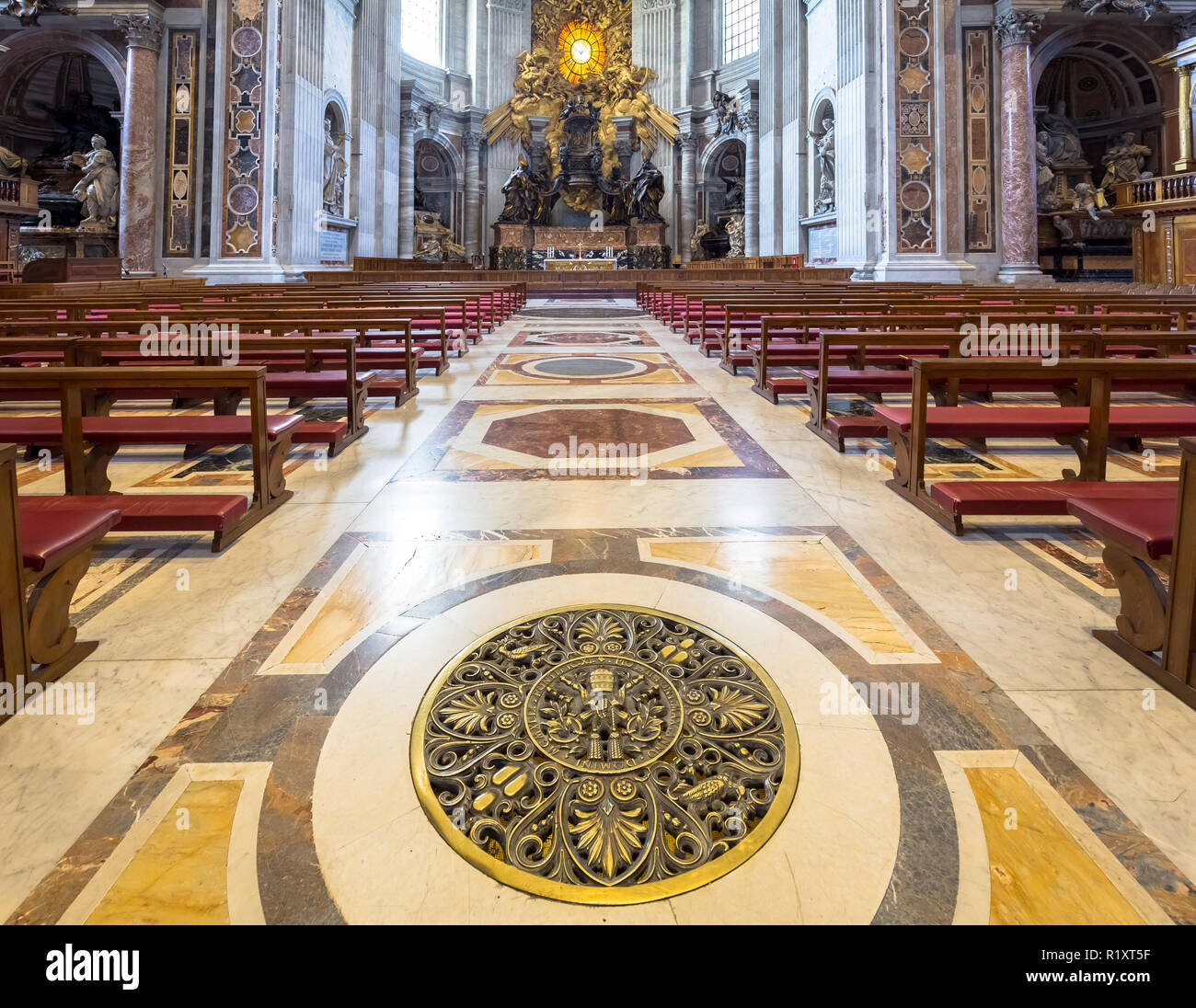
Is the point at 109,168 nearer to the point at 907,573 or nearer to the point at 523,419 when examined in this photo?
the point at 523,419

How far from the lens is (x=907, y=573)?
2385 millimetres

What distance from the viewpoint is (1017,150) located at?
1408 centimetres

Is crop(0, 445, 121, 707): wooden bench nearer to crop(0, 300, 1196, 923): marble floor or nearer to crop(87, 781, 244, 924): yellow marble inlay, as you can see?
crop(0, 300, 1196, 923): marble floor

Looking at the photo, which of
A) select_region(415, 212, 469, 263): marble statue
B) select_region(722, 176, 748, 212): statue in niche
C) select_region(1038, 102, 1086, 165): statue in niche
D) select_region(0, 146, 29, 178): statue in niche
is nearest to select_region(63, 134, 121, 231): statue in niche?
select_region(0, 146, 29, 178): statue in niche

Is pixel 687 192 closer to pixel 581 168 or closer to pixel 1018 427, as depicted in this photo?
pixel 581 168

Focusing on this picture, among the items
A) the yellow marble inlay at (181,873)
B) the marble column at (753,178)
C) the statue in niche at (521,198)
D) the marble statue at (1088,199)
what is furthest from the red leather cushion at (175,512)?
the statue in niche at (521,198)

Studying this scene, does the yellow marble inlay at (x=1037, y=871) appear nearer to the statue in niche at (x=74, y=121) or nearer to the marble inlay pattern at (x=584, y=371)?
the marble inlay pattern at (x=584, y=371)

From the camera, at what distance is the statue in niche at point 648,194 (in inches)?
1070

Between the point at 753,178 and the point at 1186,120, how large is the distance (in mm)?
11756

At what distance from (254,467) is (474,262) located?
2644cm

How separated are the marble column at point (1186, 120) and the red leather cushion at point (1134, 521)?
16.2m

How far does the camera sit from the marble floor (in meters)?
1.13

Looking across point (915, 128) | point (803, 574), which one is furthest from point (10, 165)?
point (803, 574)

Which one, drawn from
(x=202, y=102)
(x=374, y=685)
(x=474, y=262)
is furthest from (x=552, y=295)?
(x=374, y=685)
